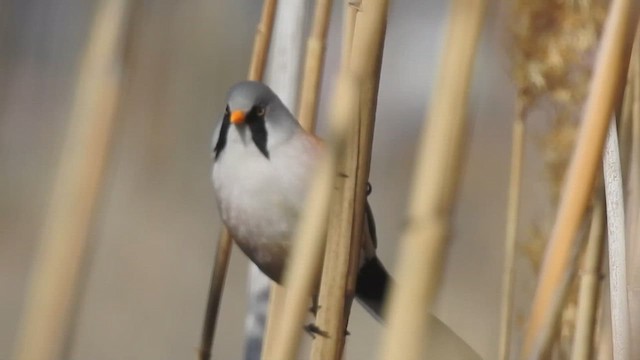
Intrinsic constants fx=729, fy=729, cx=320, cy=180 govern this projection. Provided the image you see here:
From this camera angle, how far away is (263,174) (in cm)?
61

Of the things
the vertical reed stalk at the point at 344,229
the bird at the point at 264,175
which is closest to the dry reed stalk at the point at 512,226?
the bird at the point at 264,175

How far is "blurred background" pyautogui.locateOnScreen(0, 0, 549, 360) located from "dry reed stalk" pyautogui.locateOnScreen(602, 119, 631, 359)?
1.37 feet

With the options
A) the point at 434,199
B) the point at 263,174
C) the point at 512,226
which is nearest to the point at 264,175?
the point at 263,174

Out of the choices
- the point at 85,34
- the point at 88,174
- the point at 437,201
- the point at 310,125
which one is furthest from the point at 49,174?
the point at 437,201

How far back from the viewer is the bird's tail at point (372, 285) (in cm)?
65

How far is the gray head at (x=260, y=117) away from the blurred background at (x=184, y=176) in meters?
0.20

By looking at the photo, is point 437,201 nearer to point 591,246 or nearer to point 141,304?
point 591,246

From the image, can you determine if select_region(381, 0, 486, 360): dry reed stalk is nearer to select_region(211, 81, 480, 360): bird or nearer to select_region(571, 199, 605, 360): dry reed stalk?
select_region(571, 199, 605, 360): dry reed stalk

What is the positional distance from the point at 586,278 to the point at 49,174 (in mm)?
699

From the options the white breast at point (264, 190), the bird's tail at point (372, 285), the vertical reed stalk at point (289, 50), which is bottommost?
the bird's tail at point (372, 285)

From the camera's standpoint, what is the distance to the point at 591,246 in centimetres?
42

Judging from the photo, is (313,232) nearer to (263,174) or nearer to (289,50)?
(263,174)

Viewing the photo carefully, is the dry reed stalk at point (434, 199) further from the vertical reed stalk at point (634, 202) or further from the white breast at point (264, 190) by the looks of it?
the white breast at point (264, 190)

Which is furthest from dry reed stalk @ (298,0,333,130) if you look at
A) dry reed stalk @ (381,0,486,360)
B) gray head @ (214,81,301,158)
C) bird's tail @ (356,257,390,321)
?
Result: dry reed stalk @ (381,0,486,360)
